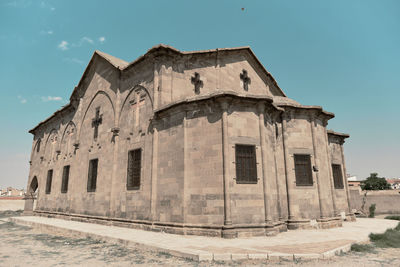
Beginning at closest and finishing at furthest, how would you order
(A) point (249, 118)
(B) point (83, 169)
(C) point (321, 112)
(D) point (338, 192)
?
(A) point (249, 118), (C) point (321, 112), (D) point (338, 192), (B) point (83, 169)

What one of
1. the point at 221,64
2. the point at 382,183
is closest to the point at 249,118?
the point at 221,64

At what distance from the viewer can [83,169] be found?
19281mm

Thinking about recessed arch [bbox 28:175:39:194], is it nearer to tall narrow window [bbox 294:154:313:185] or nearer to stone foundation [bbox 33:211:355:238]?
stone foundation [bbox 33:211:355:238]

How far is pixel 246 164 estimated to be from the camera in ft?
37.5

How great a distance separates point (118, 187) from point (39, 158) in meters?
18.5

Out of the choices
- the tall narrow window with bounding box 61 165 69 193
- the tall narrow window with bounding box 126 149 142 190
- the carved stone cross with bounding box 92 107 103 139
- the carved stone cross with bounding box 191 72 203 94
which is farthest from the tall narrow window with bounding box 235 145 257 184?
the tall narrow window with bounding box 61 165 69 193

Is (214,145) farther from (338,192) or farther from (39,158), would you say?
(39,158)

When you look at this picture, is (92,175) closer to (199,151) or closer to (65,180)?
(65,180)

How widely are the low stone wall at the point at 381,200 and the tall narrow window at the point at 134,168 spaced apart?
22.5m

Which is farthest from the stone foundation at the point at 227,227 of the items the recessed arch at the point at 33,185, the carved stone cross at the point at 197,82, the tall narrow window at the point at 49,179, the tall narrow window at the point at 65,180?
the recessed arch at the point at 33,185

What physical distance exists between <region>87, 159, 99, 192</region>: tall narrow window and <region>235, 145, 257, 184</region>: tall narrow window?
11.5 m

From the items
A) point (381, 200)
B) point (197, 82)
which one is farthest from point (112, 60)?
point (381, 200)

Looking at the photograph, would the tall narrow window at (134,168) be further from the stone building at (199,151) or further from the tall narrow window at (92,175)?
the tall narrow window at (92,175)

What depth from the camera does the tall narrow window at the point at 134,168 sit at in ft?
47.1
